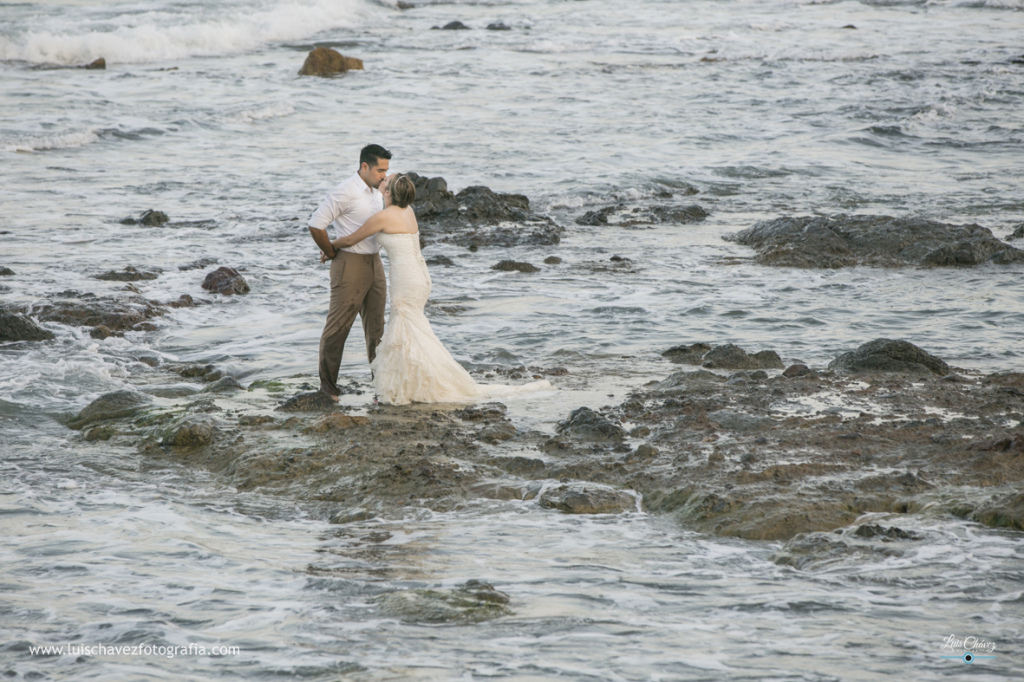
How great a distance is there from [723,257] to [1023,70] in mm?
22261

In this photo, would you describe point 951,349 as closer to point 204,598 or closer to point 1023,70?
point 204,598

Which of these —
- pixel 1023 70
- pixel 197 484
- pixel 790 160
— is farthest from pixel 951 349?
pixel 1023 70

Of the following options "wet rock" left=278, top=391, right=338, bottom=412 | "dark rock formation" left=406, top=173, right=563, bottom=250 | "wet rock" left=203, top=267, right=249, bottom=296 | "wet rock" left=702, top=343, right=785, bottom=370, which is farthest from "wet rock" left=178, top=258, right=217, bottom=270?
"wet rock" left=702, top=343, right=785, bottom=370

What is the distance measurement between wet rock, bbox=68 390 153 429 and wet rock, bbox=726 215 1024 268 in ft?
26.7

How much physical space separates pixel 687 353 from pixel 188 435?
178 inches

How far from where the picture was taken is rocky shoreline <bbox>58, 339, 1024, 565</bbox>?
5988mm

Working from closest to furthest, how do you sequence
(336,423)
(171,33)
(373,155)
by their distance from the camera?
(336,423) < (373,155) < (171,33)

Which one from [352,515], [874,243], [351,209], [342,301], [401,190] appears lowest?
[352,515]

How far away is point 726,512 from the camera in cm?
594

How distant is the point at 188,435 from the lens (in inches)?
290

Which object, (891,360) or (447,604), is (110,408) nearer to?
(447,604)

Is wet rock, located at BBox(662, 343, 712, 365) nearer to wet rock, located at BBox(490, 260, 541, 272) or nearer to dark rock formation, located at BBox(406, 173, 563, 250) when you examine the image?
wet rock, located at BBox(490, 260, 541, 272)

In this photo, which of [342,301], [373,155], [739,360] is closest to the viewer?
[373,155]

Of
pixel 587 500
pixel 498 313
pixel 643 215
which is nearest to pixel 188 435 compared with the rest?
pixel 587 500
